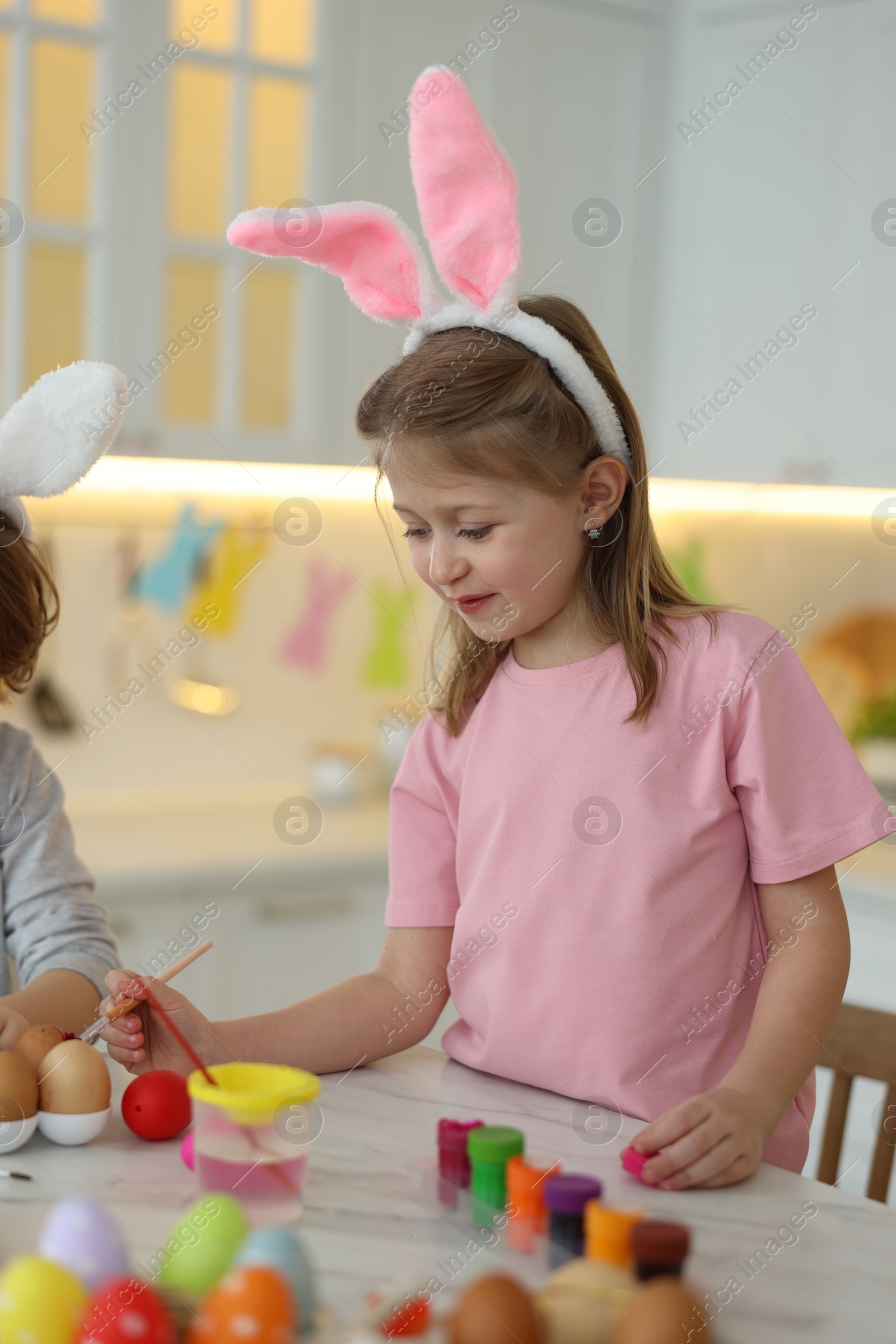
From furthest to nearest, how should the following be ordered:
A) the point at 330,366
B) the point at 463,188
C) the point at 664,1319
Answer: the point at 330,366
the point at 463,188
the point at 664,1319

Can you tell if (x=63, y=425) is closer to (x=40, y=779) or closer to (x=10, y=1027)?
(x=40, y=779)

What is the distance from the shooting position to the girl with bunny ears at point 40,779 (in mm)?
1115

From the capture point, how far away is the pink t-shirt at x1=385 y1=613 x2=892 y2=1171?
1.02 m

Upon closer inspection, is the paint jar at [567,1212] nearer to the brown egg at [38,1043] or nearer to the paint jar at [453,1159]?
the paint jar at [453,1159]

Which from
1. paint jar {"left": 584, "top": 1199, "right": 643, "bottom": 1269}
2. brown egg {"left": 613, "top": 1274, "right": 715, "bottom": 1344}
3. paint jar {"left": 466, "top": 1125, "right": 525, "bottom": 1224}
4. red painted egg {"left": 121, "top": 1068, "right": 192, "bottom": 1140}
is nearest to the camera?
brown egg {"left": 613, "top": 1274, "right": 715, "bottom": 1344}

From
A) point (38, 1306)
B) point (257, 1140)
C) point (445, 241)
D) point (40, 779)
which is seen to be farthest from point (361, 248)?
point (38, 1306)

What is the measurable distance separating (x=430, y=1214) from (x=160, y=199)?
207 cm

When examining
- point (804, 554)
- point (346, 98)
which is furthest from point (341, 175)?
point (804, 554)

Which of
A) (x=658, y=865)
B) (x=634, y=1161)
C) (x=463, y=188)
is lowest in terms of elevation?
(x=634, y=1161)

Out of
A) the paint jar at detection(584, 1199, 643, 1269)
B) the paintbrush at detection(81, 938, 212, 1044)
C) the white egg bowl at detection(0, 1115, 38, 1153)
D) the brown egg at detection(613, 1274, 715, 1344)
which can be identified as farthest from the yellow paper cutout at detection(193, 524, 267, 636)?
the brown egg at detection(613, 1274, 715, 1344)

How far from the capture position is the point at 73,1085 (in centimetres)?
87

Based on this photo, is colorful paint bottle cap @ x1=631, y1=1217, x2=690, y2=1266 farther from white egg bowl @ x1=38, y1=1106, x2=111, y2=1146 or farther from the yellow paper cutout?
the yellow paper cutout

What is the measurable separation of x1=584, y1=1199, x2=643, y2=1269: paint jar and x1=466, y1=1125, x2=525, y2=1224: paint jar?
0.08 metres

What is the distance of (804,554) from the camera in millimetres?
2900
